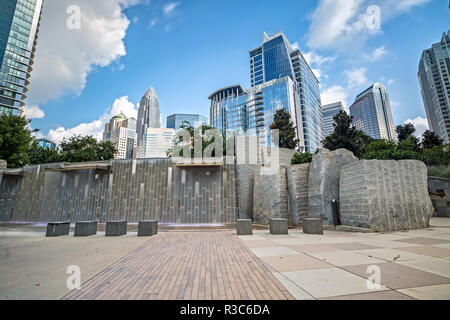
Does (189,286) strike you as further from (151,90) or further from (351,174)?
(151,90)

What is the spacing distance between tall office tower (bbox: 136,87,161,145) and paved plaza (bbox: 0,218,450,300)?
578 feet

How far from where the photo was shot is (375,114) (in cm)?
13900

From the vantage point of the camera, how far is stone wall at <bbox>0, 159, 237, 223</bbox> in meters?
12.5

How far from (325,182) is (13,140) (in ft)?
98.7

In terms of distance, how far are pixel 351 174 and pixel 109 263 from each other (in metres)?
9.75

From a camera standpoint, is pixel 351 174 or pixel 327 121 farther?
pixel 327 121

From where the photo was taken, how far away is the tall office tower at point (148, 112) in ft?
558

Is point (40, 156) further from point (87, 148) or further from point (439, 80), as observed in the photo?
point (439, 80)

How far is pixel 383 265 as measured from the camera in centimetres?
372

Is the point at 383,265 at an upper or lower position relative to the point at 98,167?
lower

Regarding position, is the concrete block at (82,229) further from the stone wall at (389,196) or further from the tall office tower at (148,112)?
the tall office tower at (148,112)

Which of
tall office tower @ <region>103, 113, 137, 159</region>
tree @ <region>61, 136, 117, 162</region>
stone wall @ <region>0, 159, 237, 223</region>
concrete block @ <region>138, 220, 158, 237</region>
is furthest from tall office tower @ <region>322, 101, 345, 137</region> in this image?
concrete block @ <region>138, 220, 158, 237</region>

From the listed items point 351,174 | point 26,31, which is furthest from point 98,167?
point 26,31

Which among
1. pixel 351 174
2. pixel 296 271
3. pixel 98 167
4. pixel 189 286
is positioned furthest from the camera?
pixel 98 167
